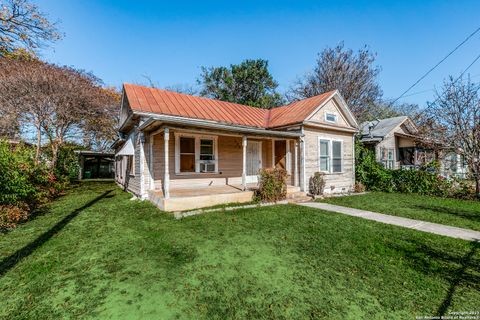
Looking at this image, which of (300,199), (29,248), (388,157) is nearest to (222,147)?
(300,199)

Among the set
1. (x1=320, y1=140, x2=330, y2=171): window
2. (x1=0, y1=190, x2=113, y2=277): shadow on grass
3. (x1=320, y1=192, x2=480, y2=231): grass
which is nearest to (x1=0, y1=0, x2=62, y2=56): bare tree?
(x1=0, y1=190, x2=113, y2=277): shadow on grass

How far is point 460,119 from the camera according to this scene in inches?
423

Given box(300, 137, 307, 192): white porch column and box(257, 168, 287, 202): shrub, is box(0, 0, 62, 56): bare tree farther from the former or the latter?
box(300, 137, 307, 192): white porch column

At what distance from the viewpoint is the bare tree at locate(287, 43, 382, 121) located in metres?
20.8

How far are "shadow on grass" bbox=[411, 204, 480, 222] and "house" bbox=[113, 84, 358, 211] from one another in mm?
4011

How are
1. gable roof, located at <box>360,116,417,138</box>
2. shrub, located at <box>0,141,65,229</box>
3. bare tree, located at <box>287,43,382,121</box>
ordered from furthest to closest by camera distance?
1. bare tree, located at <box>287,43,382,121</box>
2. gable roof, located at <box>360,116,417,138</box>
3. shrub, located at <box>0,141,65,229</box>

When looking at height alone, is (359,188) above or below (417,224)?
above

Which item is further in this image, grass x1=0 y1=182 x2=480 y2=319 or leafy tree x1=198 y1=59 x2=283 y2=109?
leafy tree x1=198 y1=59 x2=283 y2=109

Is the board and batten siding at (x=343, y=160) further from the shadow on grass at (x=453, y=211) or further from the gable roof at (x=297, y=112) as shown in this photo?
the shadow on grass at (x=453, y=211)

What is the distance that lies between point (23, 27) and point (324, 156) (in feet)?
48.0

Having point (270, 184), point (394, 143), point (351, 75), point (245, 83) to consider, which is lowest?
point (270, 184)

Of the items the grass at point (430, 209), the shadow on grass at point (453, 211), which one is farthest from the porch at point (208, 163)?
the shadow on grass at point (453, 211)

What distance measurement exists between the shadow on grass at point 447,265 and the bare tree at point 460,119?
27.2 ft

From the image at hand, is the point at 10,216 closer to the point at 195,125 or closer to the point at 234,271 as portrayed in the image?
the point at 195,125
